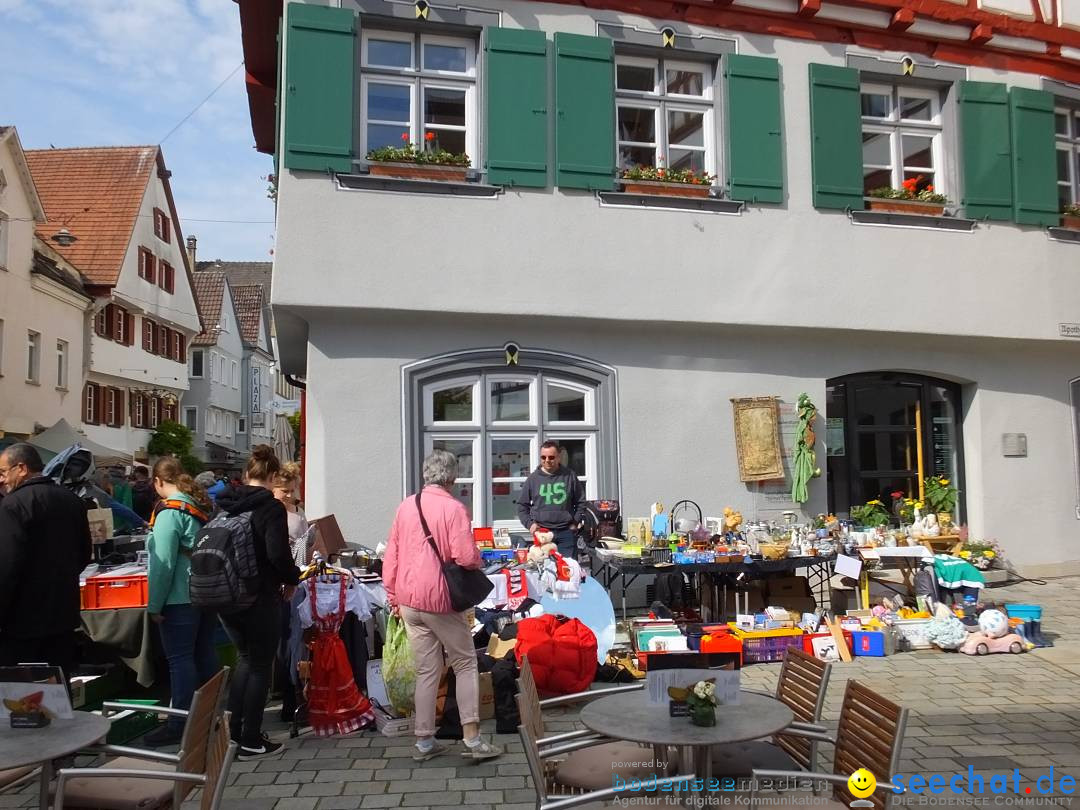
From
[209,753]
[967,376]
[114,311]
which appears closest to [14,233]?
[114,311]

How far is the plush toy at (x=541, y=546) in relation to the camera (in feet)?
25.9

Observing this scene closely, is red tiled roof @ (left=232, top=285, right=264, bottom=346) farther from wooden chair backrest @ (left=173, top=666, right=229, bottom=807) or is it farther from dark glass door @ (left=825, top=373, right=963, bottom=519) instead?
wooden chair backrest @ (left=173, top=666, right=229, bottom=807)

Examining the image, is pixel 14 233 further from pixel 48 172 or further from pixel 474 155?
pixel 474 155

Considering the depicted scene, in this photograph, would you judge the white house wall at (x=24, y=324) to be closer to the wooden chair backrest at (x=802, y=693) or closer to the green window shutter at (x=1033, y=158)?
the green window shutter at (x=1033, y=158)

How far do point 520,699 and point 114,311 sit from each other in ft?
86.8

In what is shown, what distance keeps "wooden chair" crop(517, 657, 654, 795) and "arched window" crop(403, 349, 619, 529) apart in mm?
5661

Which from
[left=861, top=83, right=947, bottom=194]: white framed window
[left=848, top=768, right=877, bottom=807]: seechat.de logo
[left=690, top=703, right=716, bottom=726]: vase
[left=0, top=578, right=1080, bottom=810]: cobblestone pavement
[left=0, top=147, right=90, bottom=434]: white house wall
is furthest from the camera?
[left=0, top=147, right=90, bottom=434]: white house wall

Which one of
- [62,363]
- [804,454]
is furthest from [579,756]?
[62,363]

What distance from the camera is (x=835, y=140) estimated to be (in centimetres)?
1051

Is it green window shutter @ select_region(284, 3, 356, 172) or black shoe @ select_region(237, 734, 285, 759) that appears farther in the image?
green window shutter @ select_region(284, 3, 356, 172)

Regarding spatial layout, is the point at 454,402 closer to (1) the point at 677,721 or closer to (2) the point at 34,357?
(1) the point at 677,721

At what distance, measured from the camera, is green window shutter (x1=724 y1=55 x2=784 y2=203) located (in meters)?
10.2

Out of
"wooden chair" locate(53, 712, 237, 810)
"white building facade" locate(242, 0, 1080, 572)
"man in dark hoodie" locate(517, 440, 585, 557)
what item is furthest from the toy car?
"wooden chair" locate(53, 712, 237, 810)

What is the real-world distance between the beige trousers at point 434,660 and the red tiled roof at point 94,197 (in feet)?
77.1
